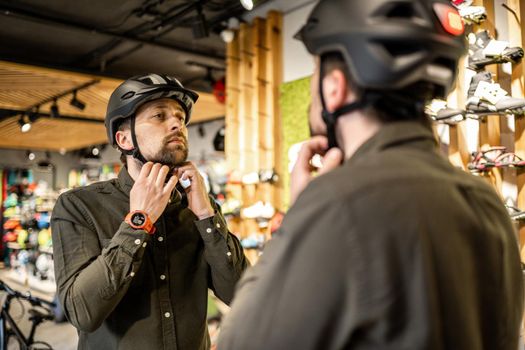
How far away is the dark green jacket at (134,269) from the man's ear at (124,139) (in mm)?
110

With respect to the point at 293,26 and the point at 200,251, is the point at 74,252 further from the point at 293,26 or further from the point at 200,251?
the point at 293,26

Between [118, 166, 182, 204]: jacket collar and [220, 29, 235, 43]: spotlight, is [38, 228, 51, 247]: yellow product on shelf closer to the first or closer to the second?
[220, 29, 235, 43]: spotlight

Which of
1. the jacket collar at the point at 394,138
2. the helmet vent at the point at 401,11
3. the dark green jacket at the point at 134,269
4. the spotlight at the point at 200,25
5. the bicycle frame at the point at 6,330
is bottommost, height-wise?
the bicycle frame at the point at 6,330

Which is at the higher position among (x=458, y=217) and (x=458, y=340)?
(x=458, y=217)

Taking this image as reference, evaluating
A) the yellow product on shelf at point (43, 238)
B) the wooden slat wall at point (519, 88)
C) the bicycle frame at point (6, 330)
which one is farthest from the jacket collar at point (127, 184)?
the yellow product on shelf at point (43, 238)

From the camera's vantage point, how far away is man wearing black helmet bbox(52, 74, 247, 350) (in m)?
1.54

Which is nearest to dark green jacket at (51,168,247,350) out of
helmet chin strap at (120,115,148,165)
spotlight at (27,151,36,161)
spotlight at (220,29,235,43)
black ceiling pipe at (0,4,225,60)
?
helmet chin strap at (120,115,148,165)

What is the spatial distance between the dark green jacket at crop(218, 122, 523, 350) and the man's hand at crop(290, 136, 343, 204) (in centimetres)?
11

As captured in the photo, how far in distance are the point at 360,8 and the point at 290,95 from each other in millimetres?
4130

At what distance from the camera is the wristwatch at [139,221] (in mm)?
1595

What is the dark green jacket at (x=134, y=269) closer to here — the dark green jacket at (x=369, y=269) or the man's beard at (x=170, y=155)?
the man's beard at (x=170, y=155)

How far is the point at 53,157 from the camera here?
17500 mm

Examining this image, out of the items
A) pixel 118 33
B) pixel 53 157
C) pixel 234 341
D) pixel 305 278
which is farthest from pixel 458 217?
pixel 53 157

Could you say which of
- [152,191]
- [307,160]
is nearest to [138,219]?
[152,191]
